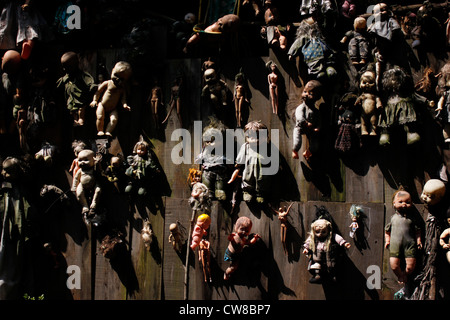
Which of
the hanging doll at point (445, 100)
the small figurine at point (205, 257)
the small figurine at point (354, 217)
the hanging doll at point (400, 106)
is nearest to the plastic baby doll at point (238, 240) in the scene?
the small figurine at point (205, 257)

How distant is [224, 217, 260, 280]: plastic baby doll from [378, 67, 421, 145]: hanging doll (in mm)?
1199

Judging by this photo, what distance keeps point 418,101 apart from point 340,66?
2.17 feet

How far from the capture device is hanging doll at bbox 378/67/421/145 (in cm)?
454

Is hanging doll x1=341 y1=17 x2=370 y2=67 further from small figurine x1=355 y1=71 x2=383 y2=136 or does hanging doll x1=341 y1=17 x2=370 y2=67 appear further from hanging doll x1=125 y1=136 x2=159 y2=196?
hanging doll x1=125 y1=136 x2=159 y2=196

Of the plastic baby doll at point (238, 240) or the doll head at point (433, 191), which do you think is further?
the plastic baby doll at point (238, 240)

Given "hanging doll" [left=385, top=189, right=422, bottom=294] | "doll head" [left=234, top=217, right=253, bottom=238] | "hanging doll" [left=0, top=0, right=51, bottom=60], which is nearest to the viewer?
"hanging doll" [left=385, top=189, right=422, bottom=294]

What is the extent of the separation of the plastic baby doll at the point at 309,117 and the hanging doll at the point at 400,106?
49 cm

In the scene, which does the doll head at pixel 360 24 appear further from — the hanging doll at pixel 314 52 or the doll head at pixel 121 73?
the doll head at pixel 121 73

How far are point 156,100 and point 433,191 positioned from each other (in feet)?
7.53

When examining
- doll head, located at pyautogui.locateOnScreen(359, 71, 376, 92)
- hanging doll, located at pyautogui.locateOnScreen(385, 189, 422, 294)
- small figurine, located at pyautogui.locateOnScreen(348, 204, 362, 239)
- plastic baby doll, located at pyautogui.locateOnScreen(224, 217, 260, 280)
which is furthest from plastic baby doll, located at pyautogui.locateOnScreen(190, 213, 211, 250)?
doll head, located at pyautogui.locateOnScreen(359, 71, 376, 92)

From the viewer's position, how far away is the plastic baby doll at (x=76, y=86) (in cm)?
532

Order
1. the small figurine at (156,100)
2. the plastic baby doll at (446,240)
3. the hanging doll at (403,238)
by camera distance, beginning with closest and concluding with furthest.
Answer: the plastic baby doll at (446,240) < the hanging doll at (403,238) < the small figurine at (156,100)

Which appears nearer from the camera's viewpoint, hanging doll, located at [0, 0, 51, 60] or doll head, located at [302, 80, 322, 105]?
doll head, located at [302, 80, 322, 105]
